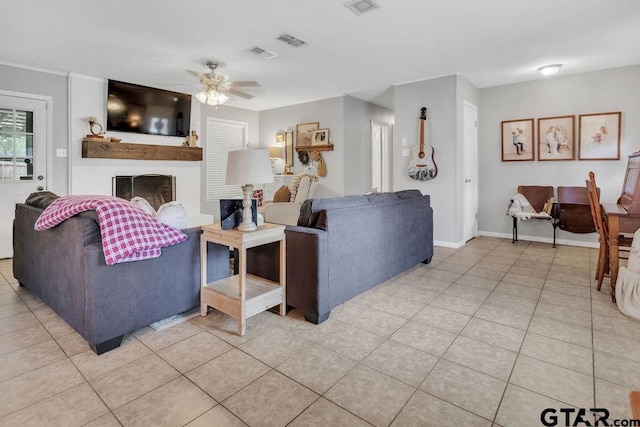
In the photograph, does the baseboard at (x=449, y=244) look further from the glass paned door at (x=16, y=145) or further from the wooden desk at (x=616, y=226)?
the glass paned door at (x=16, y=145)

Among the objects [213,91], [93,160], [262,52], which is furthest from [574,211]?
[93,160]

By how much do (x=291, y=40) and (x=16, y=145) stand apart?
11.8 feet

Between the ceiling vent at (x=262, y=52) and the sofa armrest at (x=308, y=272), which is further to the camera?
the ceiling vent at (x=262, y=52)

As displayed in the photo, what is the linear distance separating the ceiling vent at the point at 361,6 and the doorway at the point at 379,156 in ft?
12.3

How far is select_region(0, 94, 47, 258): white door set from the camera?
407 centimetres

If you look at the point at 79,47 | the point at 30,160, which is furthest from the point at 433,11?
the point at 30,160

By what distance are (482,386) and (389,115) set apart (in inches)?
240

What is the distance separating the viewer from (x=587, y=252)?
14.3 ft

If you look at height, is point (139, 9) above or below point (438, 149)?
above

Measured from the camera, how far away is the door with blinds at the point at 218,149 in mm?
6277

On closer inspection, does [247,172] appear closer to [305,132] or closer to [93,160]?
[93,160]

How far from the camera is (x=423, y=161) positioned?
15.5 ft

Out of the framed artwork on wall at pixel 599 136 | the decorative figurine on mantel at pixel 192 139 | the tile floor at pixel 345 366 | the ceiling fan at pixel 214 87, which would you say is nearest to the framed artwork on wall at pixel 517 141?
the framed artwork on wall at pixel 599 136

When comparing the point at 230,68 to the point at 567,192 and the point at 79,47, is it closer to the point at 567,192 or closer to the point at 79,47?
the point at 79,47
